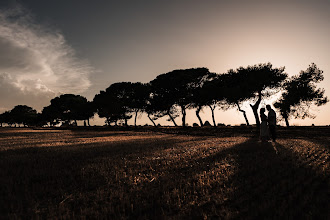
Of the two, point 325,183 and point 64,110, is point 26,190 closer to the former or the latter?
point 325,183

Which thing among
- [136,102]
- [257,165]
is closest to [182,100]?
[136,102]

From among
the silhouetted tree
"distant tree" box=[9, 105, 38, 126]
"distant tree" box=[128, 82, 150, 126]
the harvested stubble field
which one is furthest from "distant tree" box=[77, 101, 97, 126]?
the harvested stubble field

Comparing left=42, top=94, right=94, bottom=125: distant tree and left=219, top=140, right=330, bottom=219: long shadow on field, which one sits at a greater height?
left=42, top=94, right=94, bottom=125: distant tree

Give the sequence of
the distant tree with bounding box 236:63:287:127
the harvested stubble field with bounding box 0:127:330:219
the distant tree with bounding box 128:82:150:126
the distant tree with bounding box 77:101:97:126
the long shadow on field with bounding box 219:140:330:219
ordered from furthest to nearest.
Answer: the distant tree with bounding box 77:101:97:126
the distant tree with bounding box 128:82:150:126
the distant tree with bounding box 236:63:287:127
the harvested stubble field with bounding box 0:127:330:219
the long shadow on field with bounding box 219:140:330:219

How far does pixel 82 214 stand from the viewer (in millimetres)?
4047

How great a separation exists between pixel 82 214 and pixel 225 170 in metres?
4.98

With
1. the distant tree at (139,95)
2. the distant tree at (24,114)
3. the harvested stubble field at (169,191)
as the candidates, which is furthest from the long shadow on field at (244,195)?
the distant tree at (24,114)

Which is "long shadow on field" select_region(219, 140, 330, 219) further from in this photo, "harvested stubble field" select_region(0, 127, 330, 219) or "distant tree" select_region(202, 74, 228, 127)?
"distant tree" select_region(202, 74, 228, 127)

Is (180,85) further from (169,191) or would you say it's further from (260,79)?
(169,191)

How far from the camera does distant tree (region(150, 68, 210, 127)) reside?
5278cm

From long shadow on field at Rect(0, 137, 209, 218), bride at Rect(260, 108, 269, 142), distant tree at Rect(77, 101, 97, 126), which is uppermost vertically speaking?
distant tree at Rect(77, 101, 97, 126)

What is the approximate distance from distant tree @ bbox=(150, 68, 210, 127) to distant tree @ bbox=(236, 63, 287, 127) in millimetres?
14120

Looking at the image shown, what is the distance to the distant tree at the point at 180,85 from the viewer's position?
5278 centimetres

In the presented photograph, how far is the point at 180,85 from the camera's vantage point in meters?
53.1
